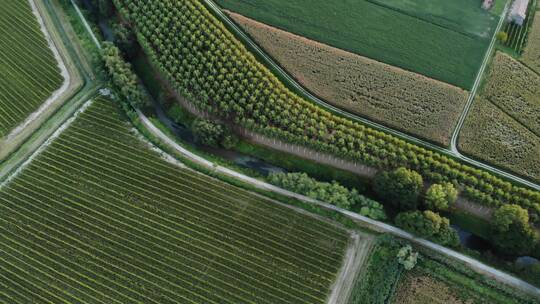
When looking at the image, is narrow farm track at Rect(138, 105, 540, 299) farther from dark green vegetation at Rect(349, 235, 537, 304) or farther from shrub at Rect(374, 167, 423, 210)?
→ shrub at Rect(374, 167, 423, 210)

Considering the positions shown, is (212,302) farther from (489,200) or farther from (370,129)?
(489,200)

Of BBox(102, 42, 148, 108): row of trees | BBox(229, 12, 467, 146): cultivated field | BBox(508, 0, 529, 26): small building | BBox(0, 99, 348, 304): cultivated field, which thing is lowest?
BBox(0, 99, 348, 304): cultivated field

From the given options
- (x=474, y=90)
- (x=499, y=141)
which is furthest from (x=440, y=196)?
(x=474, y=90)

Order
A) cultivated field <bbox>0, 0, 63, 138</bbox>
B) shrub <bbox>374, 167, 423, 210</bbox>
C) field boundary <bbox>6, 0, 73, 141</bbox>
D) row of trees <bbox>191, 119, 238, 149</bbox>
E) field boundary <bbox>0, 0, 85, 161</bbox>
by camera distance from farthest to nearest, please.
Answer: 1. cultivated field <bbox>0, 0, 63, 138</bbox>
2. field boundary <bbox>6, 0, 73, 141</bbox>
3. field boundary <bbox>0, 0, 85, 161</bbox>
4. row of trees <bbox>191, 119, 238, 149</bbox>
5. shrub <bbox>374, 167, 423, 210</bbox>

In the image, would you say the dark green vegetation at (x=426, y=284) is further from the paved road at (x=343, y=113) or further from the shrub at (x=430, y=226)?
the paved road at (x=343, y=113)

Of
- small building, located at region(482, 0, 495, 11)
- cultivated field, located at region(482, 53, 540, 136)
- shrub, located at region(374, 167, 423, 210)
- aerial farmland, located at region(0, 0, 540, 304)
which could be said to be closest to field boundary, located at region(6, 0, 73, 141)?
aerial farmland, located at region(0, 0, 540, 304)

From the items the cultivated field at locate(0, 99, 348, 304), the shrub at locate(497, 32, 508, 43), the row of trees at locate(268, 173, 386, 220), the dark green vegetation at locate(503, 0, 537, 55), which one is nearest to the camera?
the cultivated field at locate(0, 99, 348, 304)

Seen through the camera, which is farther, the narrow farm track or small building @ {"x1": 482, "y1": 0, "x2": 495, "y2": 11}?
small building @ {"x1": 482, "y1": 0, "x2": 495, "y2": 11}
